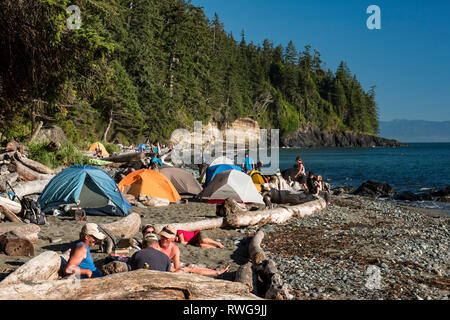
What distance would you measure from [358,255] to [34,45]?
401 inches

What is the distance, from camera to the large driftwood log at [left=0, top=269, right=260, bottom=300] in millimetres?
3652

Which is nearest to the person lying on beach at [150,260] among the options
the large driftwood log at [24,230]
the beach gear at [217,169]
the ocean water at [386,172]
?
the large driftwood log at [24,230]

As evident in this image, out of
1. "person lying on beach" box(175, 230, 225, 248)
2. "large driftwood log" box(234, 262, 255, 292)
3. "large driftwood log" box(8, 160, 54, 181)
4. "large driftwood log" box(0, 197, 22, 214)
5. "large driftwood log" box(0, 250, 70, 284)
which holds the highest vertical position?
"large driftwood log" box(8, 160, 54, 181)

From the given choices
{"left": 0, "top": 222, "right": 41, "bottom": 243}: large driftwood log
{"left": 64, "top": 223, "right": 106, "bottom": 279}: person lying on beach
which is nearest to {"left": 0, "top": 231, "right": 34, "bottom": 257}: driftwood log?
{"left": 0, "top": 222, "right": 41, "bottom": 243}: large driftwood log

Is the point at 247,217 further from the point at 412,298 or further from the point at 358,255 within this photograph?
the point at 412,298

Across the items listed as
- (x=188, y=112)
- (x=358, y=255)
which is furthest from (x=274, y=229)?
(x=188, y=112)

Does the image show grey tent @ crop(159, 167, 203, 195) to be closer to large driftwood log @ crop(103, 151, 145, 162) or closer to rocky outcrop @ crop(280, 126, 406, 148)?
large driftwood log @ crop(103, 151, 145, 162)

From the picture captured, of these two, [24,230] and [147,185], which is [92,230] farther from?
[147,185]

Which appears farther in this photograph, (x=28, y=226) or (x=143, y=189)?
(x=143, y=189)

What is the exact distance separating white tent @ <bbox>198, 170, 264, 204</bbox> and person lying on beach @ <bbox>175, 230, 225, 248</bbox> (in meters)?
4.87

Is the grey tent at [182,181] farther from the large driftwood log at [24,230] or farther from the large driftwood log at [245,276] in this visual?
the large driftwood log at [245,276]

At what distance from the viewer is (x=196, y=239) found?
28.7 feet

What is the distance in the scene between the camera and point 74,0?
12609mm

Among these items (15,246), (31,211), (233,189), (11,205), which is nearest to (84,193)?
(31,211)
